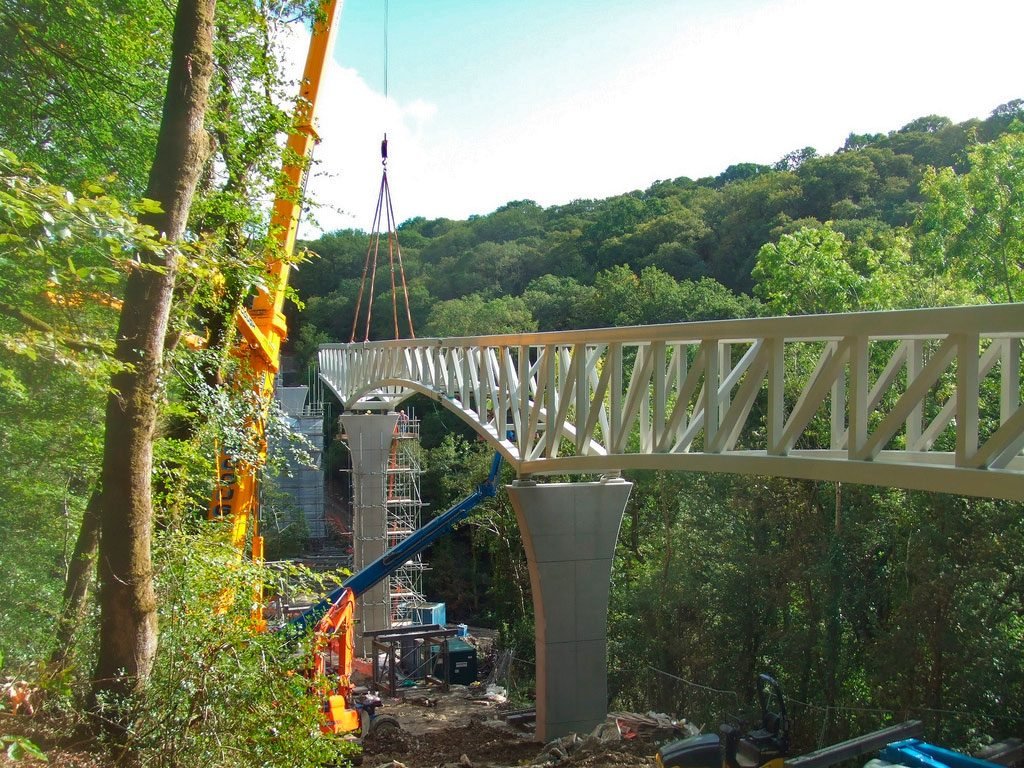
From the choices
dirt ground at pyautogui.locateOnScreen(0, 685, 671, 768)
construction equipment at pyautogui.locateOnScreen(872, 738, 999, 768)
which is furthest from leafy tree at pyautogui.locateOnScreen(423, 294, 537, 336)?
construction equipment at pyautogui.locateOnScreen(872, 738, 999, 768)

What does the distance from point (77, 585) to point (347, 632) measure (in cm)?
982

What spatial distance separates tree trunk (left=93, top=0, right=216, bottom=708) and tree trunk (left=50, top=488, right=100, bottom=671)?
97 centimetres

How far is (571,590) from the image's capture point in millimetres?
14789

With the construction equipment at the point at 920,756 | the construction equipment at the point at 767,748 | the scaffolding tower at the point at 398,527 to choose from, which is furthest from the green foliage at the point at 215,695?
the scaffolding tower at the point at 398,527

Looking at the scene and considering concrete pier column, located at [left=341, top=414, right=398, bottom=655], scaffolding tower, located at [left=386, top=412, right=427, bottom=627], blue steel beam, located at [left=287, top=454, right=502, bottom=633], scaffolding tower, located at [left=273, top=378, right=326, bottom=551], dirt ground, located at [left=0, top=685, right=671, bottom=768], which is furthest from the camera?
scaffolding tower, located at [left=273, top=378, right=326, bottom=551]

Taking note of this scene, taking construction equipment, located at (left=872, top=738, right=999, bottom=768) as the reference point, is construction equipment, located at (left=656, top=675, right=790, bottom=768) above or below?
below

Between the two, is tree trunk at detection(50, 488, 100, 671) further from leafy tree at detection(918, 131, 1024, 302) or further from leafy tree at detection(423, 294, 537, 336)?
leafy tree at detection(423, 294, 537, 336)

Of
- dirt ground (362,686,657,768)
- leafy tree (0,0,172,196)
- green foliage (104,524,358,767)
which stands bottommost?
dirt ground (362,686,657,768)

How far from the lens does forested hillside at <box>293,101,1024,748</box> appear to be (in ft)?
58.2

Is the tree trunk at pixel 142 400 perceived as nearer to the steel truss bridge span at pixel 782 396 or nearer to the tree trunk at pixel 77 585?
the tree trunk at pixel 77 585

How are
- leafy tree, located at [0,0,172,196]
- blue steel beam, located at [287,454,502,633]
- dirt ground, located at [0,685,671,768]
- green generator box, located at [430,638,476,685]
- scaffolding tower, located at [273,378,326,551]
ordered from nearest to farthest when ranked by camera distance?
leafy tree, located at [0,0,172,196], dirt ground, located at [0,685,671,768], blue steel beam, located at [287,454,502,633], green generator box, located at [430,638,476,685], scaffolding tower, located at [273,378,326,551]

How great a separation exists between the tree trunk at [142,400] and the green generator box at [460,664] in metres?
20.6

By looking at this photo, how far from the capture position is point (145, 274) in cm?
673

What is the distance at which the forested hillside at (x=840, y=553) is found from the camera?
17734 mm
